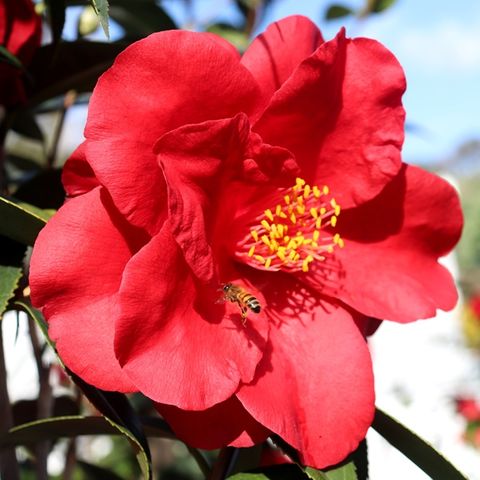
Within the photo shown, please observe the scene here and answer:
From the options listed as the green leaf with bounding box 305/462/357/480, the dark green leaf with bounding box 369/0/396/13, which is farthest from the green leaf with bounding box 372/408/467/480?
the dark green leaf with bounding box 369/0/396/13

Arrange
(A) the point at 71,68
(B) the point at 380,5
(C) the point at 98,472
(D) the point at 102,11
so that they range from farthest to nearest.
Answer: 1. (B) the point at 380,5
2. (C) the point at 98,472
3. (A) the point at 71,68
4. (D) the point at 102,11

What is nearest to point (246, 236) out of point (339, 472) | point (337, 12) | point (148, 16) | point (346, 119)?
point (346, 119)

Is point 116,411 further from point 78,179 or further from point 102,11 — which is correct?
point 102,11

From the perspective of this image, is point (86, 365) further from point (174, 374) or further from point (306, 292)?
point (306, 292)

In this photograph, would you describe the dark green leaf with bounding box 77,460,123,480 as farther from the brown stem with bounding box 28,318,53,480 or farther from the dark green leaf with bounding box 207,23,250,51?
the dark green leaf with bounding box 207,23,250,51

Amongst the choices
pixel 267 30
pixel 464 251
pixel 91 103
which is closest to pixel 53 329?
pixel 91 103

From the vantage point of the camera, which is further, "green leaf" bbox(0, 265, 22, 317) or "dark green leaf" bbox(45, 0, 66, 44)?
"dark green leaf" bbox(45, 0, 66, 44)

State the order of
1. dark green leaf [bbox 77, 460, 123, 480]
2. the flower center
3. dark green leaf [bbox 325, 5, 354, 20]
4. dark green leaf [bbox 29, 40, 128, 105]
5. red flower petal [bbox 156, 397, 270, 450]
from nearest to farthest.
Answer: red flower petal [bbox 156, 397, 270, 450], the flower center, dark green leaf [bbox 29, 40, 128, 105], dark green leaf [bbox 77, 460, 123, 480], dark green leaf [bbox 325, 5, 354, 20]

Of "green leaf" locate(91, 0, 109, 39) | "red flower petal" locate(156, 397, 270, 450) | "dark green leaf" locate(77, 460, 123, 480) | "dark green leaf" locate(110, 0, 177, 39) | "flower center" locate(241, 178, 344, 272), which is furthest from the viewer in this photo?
"dark green leaf" locate(77, 460, 123, 480)
